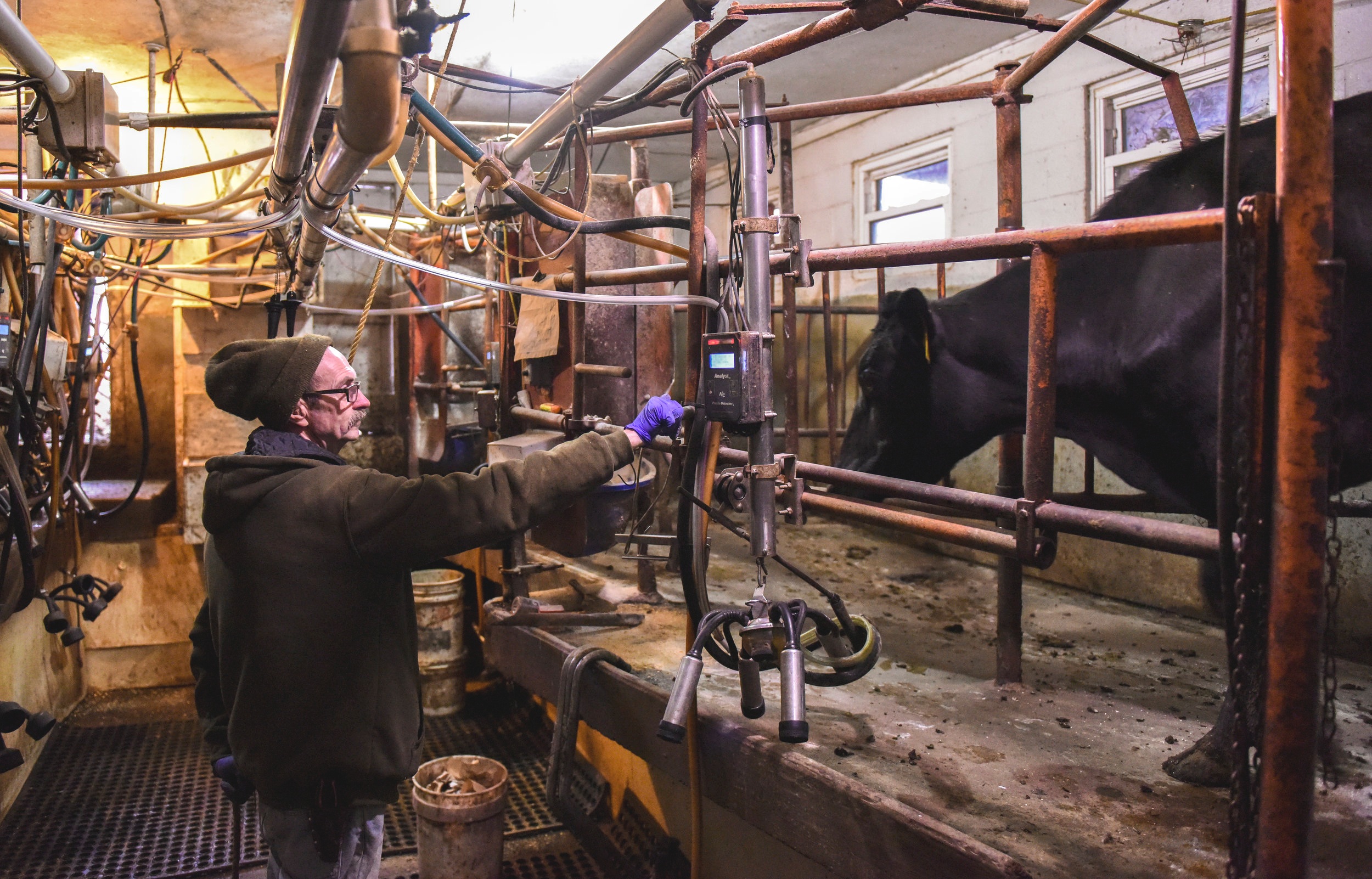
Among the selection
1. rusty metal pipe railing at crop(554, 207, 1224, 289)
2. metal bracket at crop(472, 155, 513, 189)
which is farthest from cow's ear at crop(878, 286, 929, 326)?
metal bracket at crop(472, 155, 513, 189)

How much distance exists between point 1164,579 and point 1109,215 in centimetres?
234

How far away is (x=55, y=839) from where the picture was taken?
138 inches

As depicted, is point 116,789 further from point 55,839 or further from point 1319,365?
point 1319,365

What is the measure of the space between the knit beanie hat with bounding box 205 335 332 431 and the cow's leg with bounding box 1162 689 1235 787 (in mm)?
2346

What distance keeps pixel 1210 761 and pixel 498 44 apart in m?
4.90

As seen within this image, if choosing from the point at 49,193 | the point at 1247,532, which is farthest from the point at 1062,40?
the point at 49,193

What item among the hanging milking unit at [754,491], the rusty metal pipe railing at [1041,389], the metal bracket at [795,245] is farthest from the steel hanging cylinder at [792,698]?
the metal bracket at [795,245]

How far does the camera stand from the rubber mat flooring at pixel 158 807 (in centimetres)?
338

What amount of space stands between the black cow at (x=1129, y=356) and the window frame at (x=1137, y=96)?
68.7 inches

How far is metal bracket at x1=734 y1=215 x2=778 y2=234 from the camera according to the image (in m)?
1.96

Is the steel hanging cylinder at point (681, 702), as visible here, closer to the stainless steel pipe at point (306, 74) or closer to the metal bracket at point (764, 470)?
the metal bracket at point (764, 470)

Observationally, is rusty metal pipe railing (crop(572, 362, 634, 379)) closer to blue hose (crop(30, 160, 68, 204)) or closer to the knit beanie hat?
the knit beanie hat

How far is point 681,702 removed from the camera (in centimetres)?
172

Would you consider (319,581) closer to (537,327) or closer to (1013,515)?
(1013,515)
